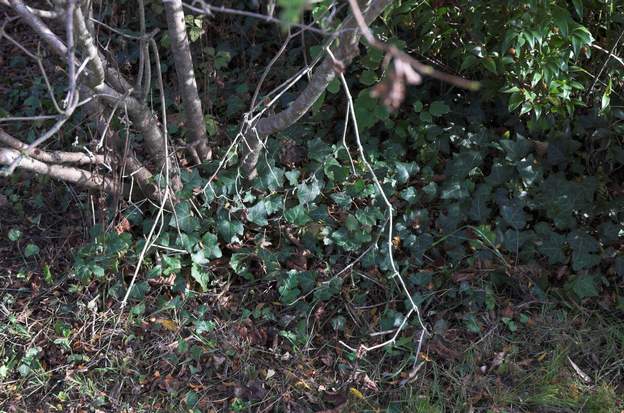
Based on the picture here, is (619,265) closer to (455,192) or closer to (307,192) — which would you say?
(455,192)

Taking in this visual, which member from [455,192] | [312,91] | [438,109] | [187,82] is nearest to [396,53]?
[312,91]

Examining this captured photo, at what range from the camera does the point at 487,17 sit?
3219mm

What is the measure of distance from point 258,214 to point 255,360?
69 cm

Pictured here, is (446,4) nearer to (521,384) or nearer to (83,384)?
(521,384)

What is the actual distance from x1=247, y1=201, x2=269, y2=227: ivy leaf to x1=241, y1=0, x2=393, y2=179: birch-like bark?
0.17 metres

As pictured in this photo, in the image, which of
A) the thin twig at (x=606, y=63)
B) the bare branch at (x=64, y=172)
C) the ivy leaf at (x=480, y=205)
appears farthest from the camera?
the ivy leaf at (x=480, y=205)

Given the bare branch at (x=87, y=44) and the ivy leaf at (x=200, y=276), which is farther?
the ivy leaf at (x=200, y=276)

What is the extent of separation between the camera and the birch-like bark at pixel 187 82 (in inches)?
116

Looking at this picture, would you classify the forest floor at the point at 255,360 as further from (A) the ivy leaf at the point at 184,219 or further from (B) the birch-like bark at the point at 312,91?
(B) the birch-like bark at the point at 312,91

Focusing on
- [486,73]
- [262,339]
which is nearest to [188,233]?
[262,339]

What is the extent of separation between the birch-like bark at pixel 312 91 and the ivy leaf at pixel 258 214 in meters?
0.17

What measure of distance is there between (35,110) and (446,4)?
2347mm

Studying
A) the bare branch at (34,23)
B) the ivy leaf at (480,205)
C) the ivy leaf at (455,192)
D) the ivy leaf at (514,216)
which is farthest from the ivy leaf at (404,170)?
the bare branch at (34,23)

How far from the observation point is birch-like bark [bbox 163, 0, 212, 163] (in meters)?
2.95
